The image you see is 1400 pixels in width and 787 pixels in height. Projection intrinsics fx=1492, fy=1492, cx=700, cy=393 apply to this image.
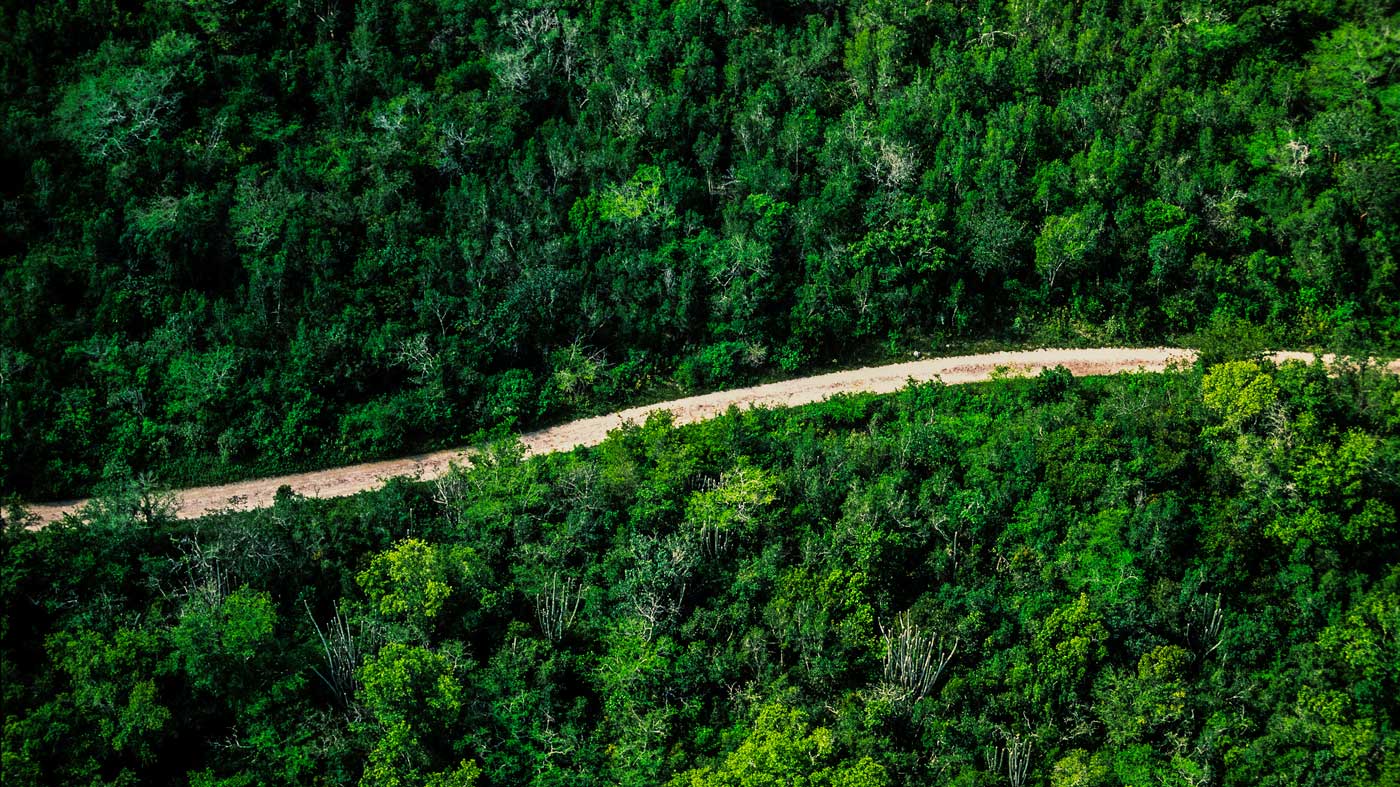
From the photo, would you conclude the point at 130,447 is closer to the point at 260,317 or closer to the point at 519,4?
the point at 260,317

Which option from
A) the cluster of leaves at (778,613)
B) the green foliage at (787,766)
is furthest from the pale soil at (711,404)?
the green foliage at (787,766)

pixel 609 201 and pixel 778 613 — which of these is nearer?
pixel 778 613

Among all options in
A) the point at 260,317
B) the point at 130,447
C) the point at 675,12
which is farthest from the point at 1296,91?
the point at 130,447

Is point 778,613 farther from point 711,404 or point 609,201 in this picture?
point 609,201

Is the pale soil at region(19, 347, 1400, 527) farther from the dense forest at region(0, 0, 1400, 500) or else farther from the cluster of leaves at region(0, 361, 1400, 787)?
the cluster of leaves at region(0, 361, 1400, 787)

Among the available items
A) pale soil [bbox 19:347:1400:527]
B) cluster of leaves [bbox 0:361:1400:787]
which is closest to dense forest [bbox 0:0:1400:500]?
pale soil [bbox 19:347:1400:527]

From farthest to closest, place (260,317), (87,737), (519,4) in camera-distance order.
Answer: (519,4) → (260,317) → (87,737)

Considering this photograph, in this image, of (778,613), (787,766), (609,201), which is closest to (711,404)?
(609,201)
